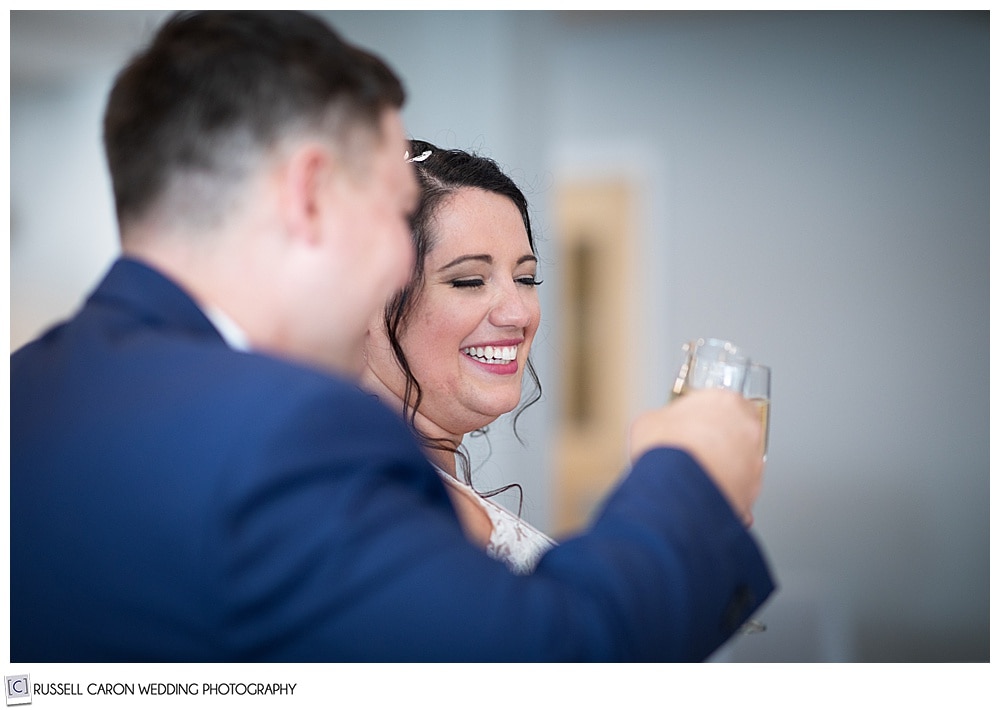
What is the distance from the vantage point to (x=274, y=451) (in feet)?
1.85

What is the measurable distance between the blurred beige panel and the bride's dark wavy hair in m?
2.56

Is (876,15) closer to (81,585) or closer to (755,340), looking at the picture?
(755,340)

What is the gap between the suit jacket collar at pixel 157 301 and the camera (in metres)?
0.68

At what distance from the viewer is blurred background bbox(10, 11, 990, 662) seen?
82.7 inches

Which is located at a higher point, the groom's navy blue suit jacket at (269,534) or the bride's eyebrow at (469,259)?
the bride's eyebrow at (469,259)

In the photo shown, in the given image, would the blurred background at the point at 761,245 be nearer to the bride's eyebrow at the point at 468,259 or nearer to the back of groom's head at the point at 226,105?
the bride's eyebrow at the point at 468,259

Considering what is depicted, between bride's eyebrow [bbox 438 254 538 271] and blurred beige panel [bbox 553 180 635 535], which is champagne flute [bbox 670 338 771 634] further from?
blurred beige panel [bbox 553 180 635 535]

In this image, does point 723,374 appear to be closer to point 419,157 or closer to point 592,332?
point 419,157

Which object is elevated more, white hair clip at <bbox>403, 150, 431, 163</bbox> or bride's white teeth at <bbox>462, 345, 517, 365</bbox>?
white hair clip at <bbox>403, 150, 431, 163</bbox>
